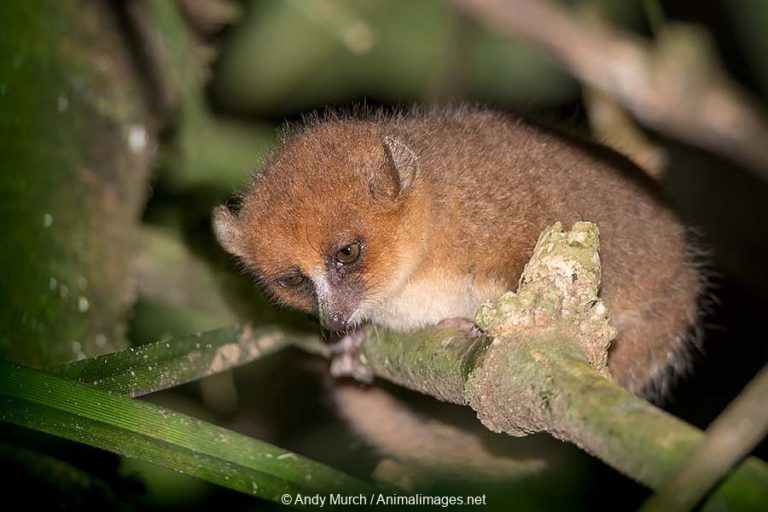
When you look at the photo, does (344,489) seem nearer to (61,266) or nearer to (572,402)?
(572,402)

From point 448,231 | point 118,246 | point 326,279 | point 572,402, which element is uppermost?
point 572,402

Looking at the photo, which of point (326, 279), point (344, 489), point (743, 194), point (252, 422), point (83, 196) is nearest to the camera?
point (344, 489)

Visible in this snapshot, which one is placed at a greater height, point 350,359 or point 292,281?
point 292,281

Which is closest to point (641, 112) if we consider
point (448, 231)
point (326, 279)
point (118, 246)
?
point (448, 231)

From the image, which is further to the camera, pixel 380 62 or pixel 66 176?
pixel 380 62

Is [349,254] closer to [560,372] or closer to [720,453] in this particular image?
[560,372]

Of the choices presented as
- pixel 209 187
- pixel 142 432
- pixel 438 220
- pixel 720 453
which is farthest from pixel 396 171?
pixel 720 453

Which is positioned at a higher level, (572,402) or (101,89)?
(572,402)

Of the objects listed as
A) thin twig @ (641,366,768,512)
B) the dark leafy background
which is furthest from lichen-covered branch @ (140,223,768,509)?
the dark leafy background
